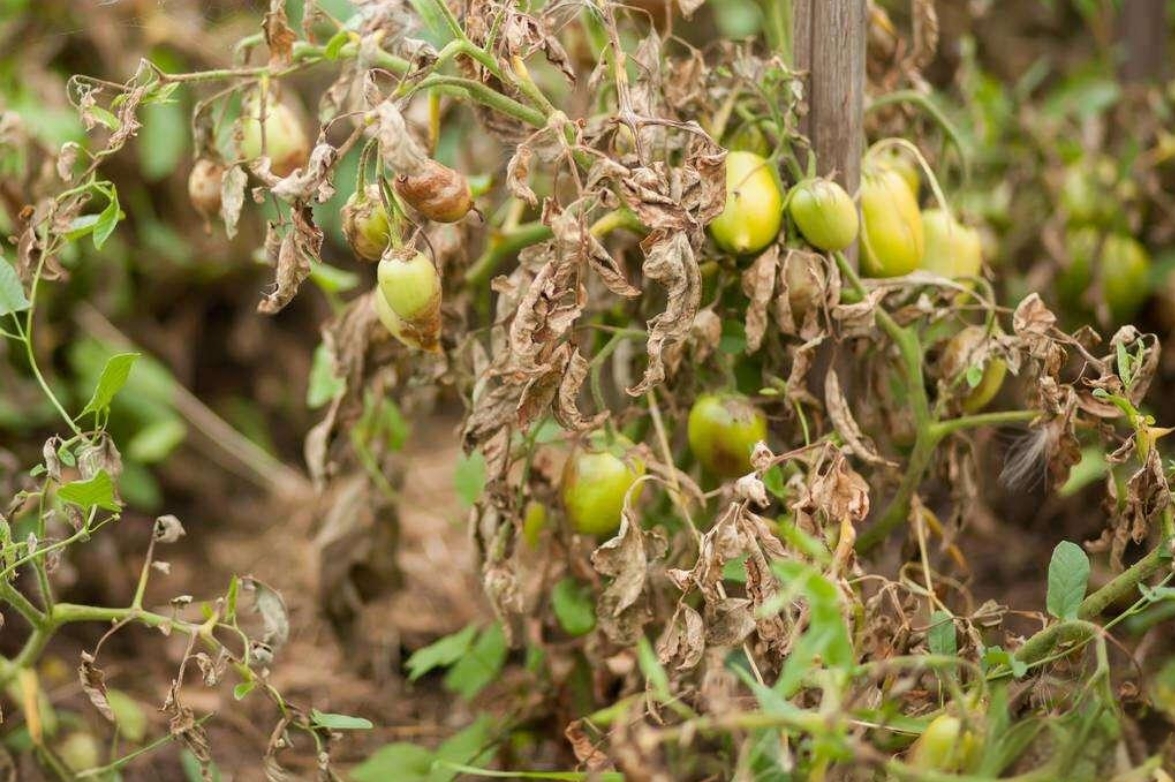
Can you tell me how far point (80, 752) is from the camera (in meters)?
1.38

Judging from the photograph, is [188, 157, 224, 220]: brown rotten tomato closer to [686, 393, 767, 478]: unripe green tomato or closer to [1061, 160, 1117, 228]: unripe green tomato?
[686, 393, 767, 478]: unripe green tomato

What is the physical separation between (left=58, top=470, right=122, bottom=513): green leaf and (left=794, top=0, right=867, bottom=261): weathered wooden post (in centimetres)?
68

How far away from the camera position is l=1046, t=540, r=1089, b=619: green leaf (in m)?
0.94

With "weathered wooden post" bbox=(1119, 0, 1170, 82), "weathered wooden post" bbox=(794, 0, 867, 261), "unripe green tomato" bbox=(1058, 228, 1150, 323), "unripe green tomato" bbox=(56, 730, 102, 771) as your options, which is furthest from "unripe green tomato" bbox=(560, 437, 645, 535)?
"weathered wooden post" bbox=(1119, 0, 1170, 82)

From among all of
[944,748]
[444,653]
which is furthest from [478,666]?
[944,748]

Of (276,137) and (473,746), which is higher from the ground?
(276,137)

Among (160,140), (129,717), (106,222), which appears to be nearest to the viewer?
(106,222)

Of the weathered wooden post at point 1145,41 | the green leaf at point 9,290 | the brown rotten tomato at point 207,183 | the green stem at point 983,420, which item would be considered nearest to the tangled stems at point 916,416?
the green stem at point 983,420

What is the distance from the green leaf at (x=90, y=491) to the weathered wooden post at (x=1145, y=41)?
6.07 ft

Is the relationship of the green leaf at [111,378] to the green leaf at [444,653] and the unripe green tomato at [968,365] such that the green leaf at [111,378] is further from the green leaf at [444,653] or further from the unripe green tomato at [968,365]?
the unripe green tomato at [968,365]

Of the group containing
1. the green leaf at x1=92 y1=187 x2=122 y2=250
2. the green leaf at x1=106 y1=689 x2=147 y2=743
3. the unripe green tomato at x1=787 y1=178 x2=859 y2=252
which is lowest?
the green leaf at x1=106 y1=689 x2=147 y2=743

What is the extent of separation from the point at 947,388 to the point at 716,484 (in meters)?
0.25

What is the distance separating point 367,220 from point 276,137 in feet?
0.85

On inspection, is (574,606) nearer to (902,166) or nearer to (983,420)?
(983,420)
